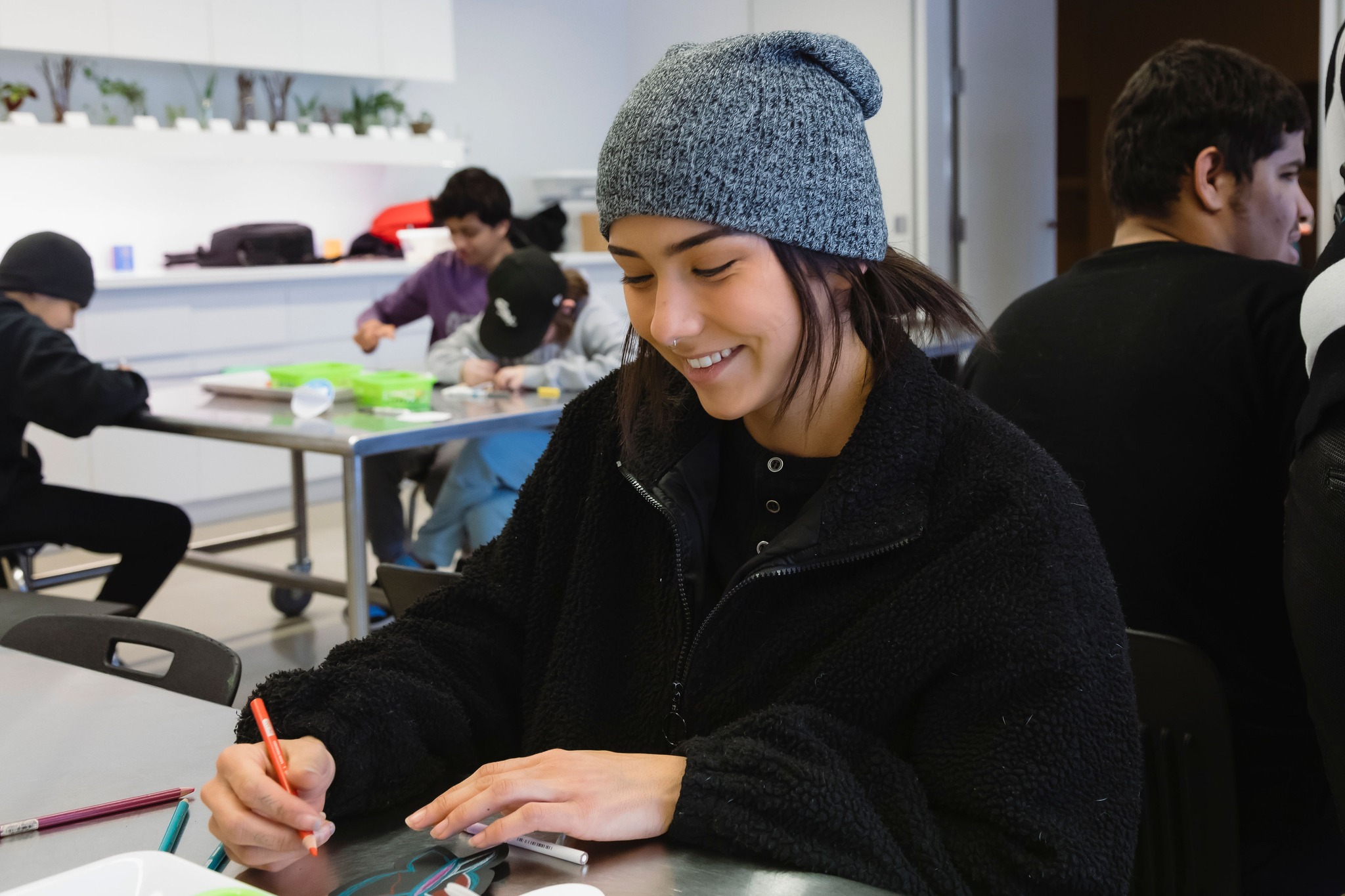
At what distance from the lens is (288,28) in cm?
570

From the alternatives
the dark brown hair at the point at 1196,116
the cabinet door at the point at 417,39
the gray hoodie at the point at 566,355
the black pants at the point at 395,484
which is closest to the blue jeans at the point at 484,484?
the gray hoodie at the point at 566,355

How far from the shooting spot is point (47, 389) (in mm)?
2791

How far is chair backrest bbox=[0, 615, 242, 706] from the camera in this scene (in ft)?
4.15

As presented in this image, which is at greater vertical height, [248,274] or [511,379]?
[248,274]

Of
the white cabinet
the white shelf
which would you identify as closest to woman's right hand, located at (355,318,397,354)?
the white shelf

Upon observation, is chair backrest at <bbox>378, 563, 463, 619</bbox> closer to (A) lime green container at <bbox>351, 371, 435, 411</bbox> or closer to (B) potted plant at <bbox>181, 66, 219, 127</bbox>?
(A) lime green container at <bbox>351, 371, 435, 411</bbox>

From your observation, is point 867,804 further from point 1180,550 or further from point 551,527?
point 1180,550

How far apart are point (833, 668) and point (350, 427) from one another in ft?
6.18

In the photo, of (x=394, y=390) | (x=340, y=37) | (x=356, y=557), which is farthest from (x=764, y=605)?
(x=340, y=37)

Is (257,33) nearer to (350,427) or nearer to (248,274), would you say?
(248,274)

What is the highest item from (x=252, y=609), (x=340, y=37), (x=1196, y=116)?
(x=340, y=37)

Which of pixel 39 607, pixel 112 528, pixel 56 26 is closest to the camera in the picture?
pixel 39 607

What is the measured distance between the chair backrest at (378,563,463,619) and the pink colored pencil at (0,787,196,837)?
58 cm

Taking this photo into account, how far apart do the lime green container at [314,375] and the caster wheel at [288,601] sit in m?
0.95
